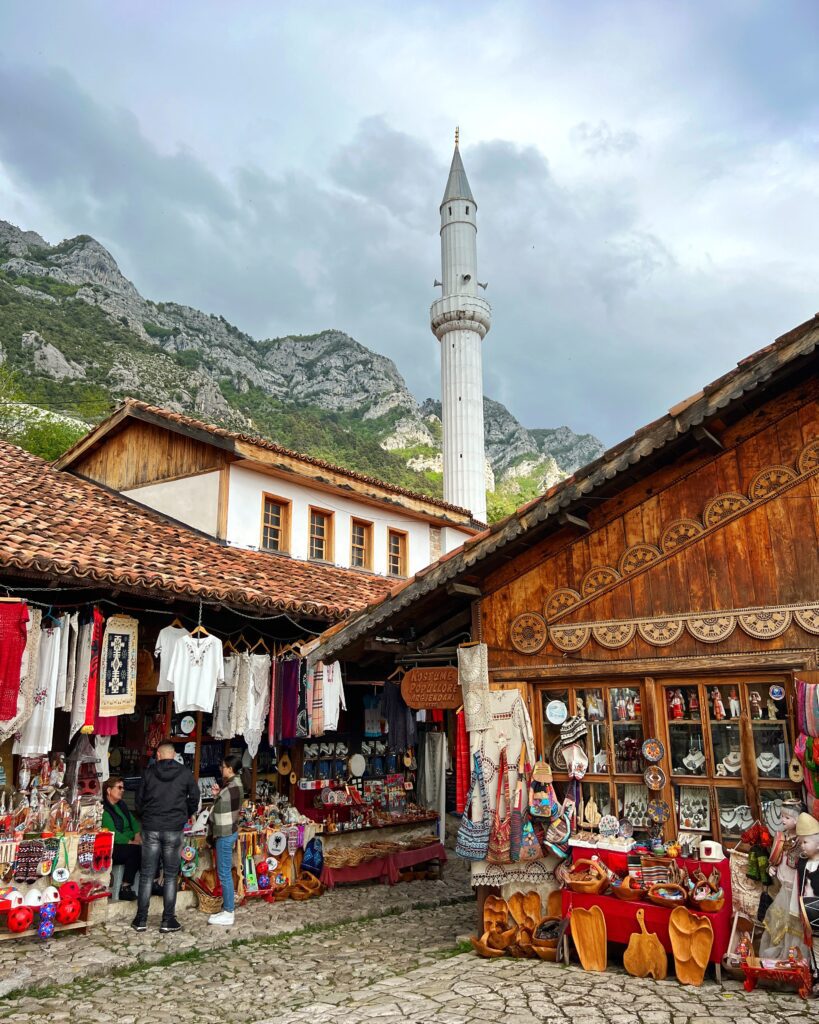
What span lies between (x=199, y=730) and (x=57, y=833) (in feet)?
8.38

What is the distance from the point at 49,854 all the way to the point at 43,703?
5.08ft

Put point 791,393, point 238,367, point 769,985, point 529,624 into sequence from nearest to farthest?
point 769,985 → point 791,393 → point 529,624 → point 238,367

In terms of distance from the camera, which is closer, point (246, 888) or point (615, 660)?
point (615, 660)

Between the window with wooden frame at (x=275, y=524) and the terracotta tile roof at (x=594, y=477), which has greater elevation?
the window with wooden frame at (x=275, y=524)

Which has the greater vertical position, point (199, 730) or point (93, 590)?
point (93, 590)

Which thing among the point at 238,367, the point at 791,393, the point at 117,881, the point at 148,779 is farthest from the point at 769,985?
the point at 238,367

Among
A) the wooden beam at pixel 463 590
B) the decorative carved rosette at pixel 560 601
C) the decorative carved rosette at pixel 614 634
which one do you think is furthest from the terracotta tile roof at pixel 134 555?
the decorative carved rosette at pixel 614 634

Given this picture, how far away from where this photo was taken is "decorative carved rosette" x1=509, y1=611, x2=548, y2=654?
24.0 ft

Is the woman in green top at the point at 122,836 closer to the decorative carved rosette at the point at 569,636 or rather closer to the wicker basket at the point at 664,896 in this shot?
the decorative carved rosette at the point at 569,636

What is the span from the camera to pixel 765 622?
6230mm

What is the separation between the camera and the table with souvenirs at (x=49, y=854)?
756cm

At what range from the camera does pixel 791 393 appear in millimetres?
6496

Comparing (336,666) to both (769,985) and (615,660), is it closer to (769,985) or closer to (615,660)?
(615,660)

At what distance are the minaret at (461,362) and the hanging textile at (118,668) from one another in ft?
100
